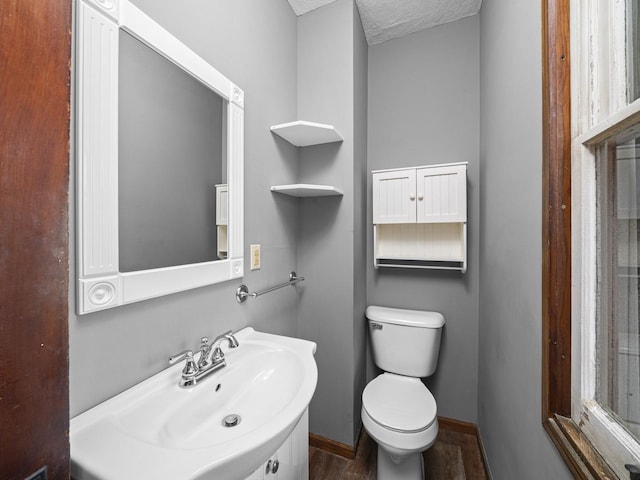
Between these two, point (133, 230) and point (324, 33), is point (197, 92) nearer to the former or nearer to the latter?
point (133, 230)

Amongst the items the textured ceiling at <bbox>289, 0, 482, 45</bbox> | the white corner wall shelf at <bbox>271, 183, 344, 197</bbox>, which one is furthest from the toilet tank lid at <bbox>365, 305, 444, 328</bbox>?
the textured ceiling at <bbox>289, 0, 482, 45</bbox>

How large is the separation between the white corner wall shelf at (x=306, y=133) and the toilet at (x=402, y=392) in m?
1.13

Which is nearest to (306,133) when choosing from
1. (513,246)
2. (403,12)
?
(403,12)

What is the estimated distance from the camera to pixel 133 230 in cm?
80

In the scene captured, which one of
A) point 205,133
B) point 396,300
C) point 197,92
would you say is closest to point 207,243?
point 205,133

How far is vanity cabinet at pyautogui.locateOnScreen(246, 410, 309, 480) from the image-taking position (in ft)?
2.71

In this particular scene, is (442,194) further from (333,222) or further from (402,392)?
(402,392)

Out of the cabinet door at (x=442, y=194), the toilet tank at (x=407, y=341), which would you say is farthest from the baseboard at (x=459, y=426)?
the cabinet door at (x=442, y=194)

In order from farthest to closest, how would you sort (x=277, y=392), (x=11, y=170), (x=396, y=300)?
(x=396, y=300) → (x=277, y=392) → (x=11, y=170)

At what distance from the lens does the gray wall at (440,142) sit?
67.4 inches

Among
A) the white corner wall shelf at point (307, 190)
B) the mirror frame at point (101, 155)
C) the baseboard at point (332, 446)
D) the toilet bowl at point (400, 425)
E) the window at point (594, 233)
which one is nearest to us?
the window at point (594, 233)

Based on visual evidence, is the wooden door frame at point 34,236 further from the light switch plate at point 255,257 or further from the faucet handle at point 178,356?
the light switch plate at point 255,257

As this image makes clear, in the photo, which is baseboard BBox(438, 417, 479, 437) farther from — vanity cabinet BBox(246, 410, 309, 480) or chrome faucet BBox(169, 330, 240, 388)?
chrome faucet BBox(169, 330, 240, 388)

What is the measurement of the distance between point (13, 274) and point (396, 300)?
181cm
